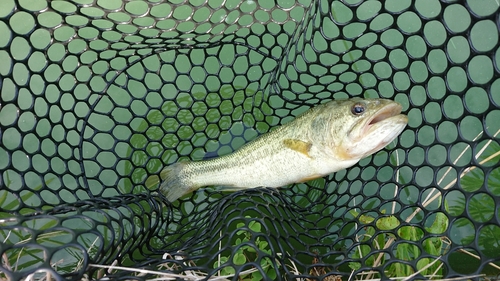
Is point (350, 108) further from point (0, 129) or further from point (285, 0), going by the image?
point (0, 129)

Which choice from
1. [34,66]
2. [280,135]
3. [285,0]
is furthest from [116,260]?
[285,0]

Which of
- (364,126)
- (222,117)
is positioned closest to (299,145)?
(364,126)

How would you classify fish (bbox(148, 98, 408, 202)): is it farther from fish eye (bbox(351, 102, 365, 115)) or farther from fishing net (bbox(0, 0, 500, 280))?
fishing net (bbox(0, 0, 500, 280))

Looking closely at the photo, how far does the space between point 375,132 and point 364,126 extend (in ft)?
0.33

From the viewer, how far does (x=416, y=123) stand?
3.27 metres

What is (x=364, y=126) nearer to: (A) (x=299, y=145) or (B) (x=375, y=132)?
(B) (x=375, y=132)

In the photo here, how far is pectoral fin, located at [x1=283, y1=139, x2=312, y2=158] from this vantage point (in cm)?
282

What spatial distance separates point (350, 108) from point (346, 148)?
0.90ft

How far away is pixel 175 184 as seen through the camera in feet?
10.1

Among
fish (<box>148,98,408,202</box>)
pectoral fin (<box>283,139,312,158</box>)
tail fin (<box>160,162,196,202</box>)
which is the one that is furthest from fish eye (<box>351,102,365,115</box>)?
tail fin (<box>160,162,196,202</box>)

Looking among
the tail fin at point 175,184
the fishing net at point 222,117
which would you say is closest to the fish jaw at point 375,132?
the fishing net at point 222,117

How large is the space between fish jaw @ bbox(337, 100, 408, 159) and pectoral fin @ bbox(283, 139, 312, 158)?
0.79 ft

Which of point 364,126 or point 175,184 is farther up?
point 364,126

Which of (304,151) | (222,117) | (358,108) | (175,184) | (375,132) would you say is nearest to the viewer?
(375,132)
